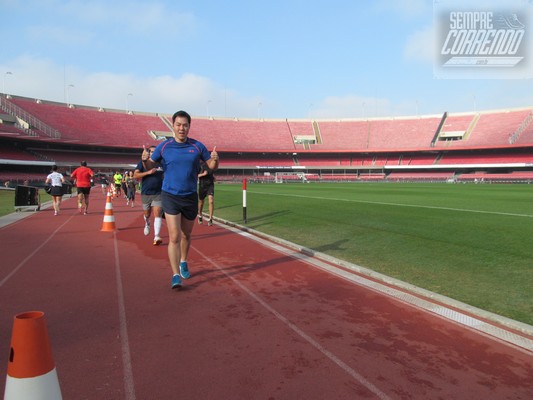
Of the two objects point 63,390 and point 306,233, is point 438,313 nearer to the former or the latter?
point 63,390

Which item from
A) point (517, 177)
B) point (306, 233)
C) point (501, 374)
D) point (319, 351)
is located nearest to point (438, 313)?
point (501, 374)

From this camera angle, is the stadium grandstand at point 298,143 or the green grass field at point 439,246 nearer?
the green grass field at point 439,246

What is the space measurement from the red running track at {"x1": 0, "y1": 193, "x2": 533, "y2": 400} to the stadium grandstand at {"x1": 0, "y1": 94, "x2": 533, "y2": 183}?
1903 inches

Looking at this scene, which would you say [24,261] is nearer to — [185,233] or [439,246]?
[185,233]

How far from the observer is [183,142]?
4859 millimetres

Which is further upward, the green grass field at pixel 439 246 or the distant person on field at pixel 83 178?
the distant person on field at pixel 83 178

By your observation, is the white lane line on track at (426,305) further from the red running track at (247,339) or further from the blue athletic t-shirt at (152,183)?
the blue athletic t-shirt at (152,183)

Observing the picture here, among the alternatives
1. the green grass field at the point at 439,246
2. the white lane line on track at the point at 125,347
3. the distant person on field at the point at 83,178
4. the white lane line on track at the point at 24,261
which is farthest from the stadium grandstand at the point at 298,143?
the white lane line on track at the point at 125,347

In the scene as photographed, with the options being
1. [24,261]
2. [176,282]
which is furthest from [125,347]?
[24,261]

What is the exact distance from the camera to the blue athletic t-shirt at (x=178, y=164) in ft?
15.7

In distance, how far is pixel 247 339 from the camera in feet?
10.9

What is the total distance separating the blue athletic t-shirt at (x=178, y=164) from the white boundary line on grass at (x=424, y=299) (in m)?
2.50

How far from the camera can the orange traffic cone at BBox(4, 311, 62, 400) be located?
1877 millimetres

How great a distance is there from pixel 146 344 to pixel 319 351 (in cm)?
148
